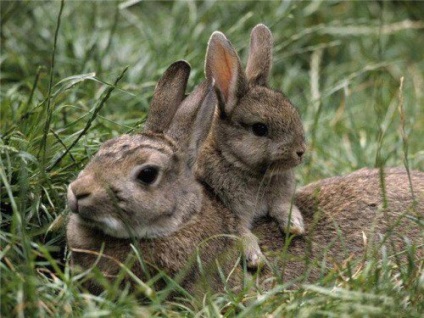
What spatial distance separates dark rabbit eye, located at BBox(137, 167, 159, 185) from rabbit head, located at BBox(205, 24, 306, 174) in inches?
33.4

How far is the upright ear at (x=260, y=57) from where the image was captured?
21.6 ft

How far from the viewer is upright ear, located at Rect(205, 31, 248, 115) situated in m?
6.29

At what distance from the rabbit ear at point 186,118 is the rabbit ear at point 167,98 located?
91 mm

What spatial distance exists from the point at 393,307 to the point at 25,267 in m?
1.79

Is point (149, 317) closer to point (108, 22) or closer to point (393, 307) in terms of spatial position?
point (393, 307)

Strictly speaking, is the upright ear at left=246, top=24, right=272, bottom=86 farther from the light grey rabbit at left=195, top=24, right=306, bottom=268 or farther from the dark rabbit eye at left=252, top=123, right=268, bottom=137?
the dark rabbit eye at left=252, top=123, right=268, bottom=137

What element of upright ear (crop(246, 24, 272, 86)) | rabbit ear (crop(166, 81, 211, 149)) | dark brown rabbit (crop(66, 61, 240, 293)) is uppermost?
upright ear (crop(246, 24, 272, 86))

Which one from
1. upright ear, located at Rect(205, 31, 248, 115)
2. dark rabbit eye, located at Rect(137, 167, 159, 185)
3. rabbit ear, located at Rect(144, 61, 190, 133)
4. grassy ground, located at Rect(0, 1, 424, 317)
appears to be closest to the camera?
grassy ground, located at Rect(0, 1, 424, 317)

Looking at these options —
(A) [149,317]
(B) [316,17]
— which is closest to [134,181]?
(A) [149,317]

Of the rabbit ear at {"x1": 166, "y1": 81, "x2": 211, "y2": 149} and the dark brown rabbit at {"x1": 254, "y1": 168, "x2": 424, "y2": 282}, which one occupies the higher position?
the rabbit ear at {"x1": 166, "y1": 81, "x2": 211, "y2": 149}

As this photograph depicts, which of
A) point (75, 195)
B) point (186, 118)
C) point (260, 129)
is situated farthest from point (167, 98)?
point (75, 195)

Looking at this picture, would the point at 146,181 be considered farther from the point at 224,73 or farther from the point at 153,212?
the point at 224,73

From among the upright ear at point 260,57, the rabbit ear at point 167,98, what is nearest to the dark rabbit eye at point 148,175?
the rabbit ear at point 167,98

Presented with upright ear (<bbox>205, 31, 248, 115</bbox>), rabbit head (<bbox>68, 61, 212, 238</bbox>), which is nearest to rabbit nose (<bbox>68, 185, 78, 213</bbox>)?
rabbit head (<bbox>68, 61, 212, 238</bbox>)
